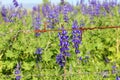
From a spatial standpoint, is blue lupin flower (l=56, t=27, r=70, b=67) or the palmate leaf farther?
the palmate leaf

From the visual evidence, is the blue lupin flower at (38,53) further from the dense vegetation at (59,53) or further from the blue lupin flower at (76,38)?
the blue lupin flower at (76,38)

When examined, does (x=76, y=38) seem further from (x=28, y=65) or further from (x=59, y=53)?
(x=28, y=65)

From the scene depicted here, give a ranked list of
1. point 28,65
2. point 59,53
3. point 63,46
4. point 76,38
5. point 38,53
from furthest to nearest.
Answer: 1. point 28,65
2. point 38,53
3. point 59,53
4. point 76,38
5. point 63,46

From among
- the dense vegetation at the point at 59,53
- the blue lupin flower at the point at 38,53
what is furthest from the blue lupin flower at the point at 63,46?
the blue lupin flower at the point at 38,53

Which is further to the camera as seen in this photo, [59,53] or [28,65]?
[28,65]

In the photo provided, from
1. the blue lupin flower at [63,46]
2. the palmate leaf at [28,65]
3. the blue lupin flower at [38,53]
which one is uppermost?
the blue lupin flower at [63,46]

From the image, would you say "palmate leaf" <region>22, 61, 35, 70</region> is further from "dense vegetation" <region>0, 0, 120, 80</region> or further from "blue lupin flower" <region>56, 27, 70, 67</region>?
"blue lupin flower" <region>56, 27, 70, 67</region>

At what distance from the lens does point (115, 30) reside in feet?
21.3

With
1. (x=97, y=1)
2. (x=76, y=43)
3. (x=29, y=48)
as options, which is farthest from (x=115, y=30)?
Result: (x=97, y=1)

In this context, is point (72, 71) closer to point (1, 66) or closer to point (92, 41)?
point (1, 66)

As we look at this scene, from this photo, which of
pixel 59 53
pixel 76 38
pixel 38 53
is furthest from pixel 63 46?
pixel 38 53

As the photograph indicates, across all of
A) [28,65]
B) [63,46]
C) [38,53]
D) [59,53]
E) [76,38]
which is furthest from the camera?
[28,65]

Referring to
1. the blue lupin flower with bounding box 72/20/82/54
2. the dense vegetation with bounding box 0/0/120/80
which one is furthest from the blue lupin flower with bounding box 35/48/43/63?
the blue lupin flower with bounding box 72/20/82/54

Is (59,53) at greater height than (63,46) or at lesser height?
lesser
